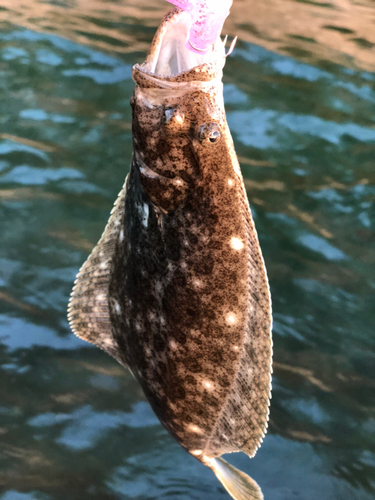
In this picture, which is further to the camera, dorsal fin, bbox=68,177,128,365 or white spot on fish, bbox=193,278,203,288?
dorsal fin, bbox=68,177,128,365

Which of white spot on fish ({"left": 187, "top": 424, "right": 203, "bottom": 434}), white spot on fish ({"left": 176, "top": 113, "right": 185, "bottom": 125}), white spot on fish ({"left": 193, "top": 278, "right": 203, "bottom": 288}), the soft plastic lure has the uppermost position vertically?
the soft plastic lure

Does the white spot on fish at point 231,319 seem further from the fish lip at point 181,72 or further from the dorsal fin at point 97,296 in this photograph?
the fish lip at point 181,72

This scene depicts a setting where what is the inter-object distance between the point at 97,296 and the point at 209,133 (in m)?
0.90

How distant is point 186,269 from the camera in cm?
162

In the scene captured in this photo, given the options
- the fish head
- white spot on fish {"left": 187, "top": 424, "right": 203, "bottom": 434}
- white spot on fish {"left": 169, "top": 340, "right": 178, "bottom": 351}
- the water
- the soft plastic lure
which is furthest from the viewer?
the water

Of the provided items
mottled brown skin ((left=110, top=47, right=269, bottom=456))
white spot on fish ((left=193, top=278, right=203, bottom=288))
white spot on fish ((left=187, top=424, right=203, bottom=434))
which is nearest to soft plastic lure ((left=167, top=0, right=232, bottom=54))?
mottled brown skin ((left=110, top=47, right=269, bottom=456))

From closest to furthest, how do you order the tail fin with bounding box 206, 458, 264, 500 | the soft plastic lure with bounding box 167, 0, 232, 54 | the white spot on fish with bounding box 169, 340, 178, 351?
the soft plastic lure with bounding box 167, 0, 232, 54
the white spot on fish with bounding box 169, 340, 178, 351
the tail fin with bounding box 206, 458, 264, 500

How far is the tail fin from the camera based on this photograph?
2096 millimetres

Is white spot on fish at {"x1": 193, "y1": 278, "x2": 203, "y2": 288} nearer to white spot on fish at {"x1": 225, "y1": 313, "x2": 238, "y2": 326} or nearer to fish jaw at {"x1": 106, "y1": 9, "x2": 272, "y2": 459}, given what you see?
fish jaw at {"x1": 106, "y1": 9, "x2": 272, "y2": 459}

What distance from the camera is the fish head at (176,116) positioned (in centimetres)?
140

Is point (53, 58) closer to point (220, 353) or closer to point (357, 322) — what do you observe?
point (357, 322)

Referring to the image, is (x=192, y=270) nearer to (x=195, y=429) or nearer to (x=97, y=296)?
(x=97, y=296)

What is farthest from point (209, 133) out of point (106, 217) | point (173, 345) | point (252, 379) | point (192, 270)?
point (106, 217)

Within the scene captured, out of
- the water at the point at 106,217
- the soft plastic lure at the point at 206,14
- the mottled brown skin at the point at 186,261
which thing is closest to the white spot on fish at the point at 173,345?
the mottled brown skin at the point at 186,261
